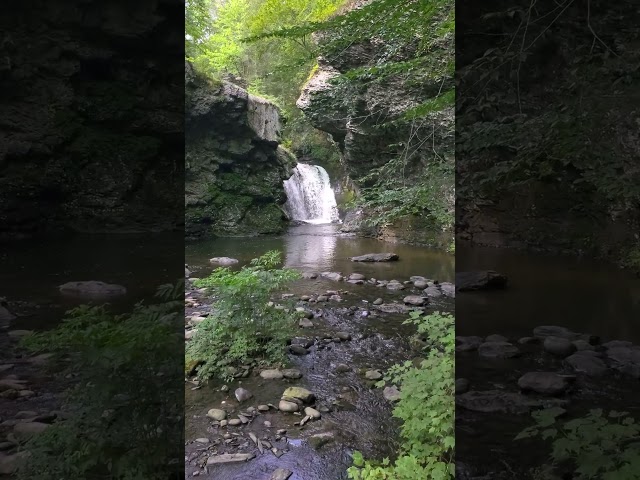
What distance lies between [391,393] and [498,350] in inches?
94.4

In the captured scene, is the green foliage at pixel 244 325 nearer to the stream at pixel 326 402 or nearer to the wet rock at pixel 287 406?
the stream at pixel 326 402

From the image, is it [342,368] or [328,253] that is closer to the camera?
[342,368]

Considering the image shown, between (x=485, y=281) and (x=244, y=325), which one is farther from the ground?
(x=485, y=281)

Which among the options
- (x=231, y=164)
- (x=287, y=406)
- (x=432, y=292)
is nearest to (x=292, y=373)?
(x=287, y=406)

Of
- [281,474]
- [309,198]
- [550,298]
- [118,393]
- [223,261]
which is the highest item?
[309,198]

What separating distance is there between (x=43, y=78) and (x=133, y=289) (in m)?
0.53

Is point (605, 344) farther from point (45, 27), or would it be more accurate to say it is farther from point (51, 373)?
point (45, 27)

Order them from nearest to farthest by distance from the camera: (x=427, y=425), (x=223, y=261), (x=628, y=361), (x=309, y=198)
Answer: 1. (x=628, y=361)
2. (x=427, y=425)
3. (x=223, y=261)
4. (x=309, y=198)

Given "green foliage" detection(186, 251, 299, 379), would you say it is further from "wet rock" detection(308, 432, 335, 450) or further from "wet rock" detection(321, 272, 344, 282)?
"wet rock" detection(321, 272, 344, 282)

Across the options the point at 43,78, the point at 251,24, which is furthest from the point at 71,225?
the point at 251,24

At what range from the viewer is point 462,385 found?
0.90 metres

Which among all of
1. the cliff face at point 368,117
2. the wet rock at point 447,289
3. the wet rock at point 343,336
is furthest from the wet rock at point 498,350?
the cliff face at point 368,117

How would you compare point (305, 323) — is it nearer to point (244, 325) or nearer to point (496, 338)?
point (244, 325)

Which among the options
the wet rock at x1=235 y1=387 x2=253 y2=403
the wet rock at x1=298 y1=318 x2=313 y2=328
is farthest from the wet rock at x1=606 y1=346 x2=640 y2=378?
the wet rock at x1=298 y1=318 x2=313 y2=328
